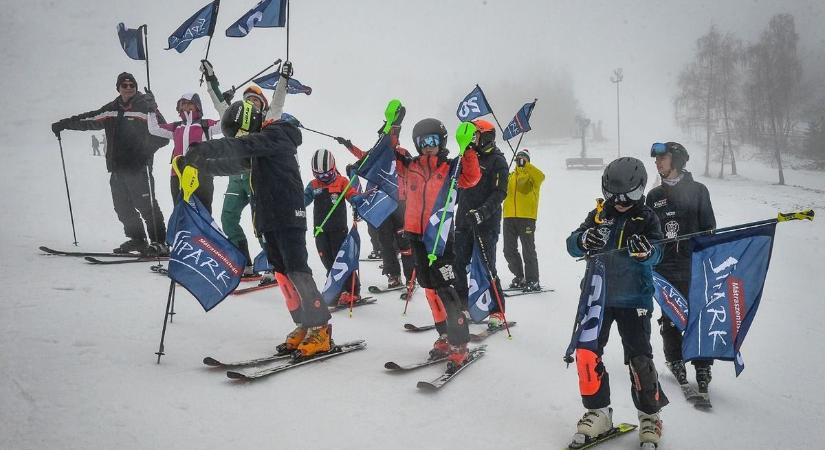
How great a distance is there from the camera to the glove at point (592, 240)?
341cm

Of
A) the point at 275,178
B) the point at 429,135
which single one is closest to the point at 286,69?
the point at 275,178

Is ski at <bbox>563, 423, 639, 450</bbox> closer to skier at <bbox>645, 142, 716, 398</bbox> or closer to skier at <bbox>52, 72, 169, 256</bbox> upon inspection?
skier at <bbox>645, 142, 716, 398</bbox>

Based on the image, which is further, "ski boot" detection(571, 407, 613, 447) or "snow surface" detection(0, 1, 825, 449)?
"ski boot" detection(571, 407, 613, 447)

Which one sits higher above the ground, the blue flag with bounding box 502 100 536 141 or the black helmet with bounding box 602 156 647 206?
the blue flag with bounding box 502 100 536 141

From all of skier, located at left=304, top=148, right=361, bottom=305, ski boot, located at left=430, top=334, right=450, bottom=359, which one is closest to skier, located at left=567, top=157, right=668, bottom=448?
ski boot, located at left=430, top=334, right=450, bottom=359

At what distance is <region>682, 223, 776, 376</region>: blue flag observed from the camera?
3.59m

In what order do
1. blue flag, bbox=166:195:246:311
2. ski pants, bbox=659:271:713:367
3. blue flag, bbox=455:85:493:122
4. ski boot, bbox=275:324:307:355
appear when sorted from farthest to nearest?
1. blue flag, bbox=455:85:493:122
2. ski pants, bbox=659:271:713:367
3. ski boot, bbox=275:324:307:355
4. blue flag, bbox=166:195:246:311

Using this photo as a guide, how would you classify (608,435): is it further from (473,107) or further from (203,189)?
(203,189)

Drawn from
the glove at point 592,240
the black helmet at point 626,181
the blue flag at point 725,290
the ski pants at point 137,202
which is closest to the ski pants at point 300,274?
the glove at point 592,240

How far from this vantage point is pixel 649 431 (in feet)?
10.9

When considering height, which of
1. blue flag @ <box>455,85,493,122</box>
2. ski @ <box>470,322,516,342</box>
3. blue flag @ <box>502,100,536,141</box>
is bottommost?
ski @ <box>470,322,516,342</box>

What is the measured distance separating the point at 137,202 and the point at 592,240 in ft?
23.7

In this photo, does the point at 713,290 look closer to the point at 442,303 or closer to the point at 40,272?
the point at 442,303

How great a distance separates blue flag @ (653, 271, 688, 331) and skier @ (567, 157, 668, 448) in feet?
4.46
